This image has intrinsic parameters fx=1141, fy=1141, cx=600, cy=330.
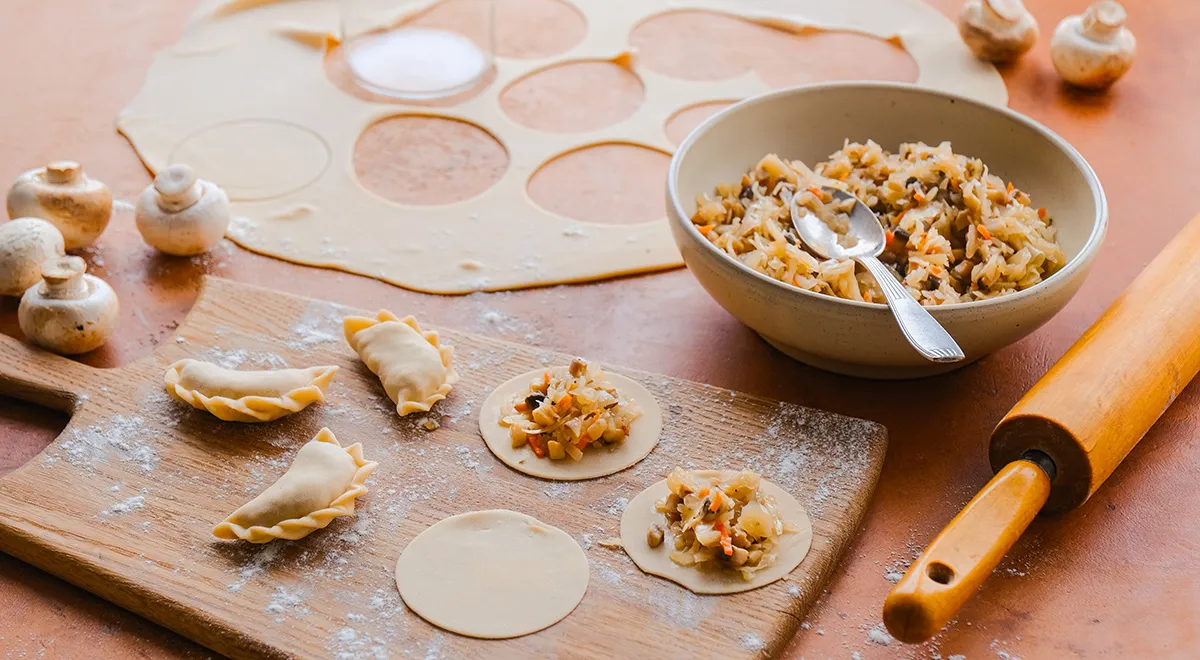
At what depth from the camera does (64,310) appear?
211cm

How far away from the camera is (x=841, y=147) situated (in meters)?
2.45

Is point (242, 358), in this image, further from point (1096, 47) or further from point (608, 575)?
point (1096, 47)

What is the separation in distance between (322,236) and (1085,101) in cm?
203

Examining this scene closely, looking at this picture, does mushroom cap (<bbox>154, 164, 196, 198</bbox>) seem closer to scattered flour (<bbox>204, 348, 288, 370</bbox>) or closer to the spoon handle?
scattered flour (<bbox>204, 348, 288, 370</bbox>)

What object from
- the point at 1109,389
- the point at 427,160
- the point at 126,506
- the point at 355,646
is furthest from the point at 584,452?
Answer: the point at 427,160

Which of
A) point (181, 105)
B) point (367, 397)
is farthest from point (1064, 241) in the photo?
point (181, 105)

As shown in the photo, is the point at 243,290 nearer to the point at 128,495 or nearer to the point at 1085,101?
the point at 128,495

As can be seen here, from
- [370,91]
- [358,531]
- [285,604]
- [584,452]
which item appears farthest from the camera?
[370,91]

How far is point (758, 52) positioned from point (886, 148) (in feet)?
3.19

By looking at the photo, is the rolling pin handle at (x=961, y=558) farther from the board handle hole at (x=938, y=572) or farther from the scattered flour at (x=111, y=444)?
the scattered flour at (x=111, y=444)

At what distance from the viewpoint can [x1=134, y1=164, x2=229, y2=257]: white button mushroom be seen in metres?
2.38

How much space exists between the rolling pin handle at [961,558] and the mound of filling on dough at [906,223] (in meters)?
0.43

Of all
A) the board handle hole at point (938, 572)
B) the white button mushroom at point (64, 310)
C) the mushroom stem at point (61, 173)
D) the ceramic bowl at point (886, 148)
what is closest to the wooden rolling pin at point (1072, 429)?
the board handle hole at point (938, 572)

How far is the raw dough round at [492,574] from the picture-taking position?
1.62 m
